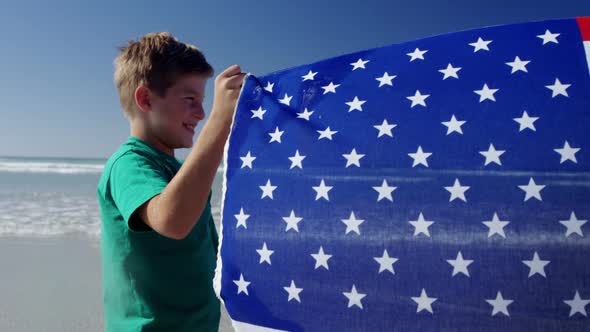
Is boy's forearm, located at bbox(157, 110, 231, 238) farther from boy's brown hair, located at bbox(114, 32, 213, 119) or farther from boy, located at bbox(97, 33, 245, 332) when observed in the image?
boy's brown hair, located at bbox(114, 32, 213, 119)

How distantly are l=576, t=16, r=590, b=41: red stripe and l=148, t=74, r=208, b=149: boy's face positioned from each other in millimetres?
996

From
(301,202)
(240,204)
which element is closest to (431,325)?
(301,202)

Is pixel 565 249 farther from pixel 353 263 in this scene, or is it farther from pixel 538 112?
pixel 353 263

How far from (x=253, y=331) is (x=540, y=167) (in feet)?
2.11

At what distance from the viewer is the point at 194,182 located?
Result: 1021 mm

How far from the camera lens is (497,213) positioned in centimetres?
84

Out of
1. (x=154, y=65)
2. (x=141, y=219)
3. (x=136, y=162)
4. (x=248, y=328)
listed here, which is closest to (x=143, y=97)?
(x=154, y=65)

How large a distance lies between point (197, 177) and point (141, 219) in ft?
0.79

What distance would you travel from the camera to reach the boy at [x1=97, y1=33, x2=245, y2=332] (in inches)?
52.9

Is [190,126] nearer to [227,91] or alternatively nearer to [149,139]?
[149,139]

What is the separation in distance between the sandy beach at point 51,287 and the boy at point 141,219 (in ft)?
5.22

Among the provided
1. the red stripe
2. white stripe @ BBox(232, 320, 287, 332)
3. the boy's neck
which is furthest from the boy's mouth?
the red stripe

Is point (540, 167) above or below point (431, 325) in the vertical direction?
above

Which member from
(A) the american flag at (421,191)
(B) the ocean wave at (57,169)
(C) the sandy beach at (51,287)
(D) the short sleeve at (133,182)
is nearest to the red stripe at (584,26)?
(A) the american flag at (421,191)
